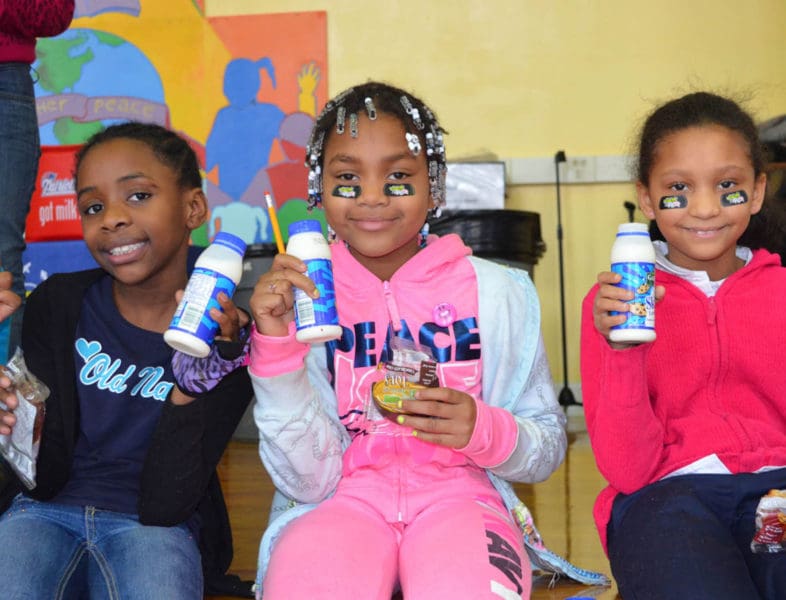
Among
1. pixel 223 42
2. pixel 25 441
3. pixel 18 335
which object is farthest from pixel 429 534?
pixel 223 42

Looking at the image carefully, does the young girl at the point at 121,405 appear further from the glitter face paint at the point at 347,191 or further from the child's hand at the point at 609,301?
the child's hand at the point at 609,301

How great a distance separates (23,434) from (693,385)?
1229mm

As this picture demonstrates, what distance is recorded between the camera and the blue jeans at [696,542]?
143cm

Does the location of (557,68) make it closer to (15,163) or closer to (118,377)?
(15,163)

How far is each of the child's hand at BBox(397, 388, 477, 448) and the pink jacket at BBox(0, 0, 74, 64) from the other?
140cm

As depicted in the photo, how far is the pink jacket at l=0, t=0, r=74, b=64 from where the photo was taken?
2.22 metres

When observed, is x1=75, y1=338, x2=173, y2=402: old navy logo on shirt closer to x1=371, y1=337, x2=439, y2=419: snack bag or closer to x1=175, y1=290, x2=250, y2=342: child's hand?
x1=175, y1=290, x2=250, y2=342: child's hand

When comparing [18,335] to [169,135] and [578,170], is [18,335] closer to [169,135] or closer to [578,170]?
[169,135]

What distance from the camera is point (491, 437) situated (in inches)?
64.0

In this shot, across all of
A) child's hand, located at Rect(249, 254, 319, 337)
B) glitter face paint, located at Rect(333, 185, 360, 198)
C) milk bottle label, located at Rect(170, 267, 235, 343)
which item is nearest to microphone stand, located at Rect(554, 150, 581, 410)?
glitter face paint, located at Rect(333, 185, 360, 198)

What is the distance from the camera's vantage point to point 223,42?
5387 millimetres

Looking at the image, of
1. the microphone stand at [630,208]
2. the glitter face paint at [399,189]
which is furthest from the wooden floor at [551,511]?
the microphone stand at [630,208]

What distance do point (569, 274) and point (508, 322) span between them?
140 inches

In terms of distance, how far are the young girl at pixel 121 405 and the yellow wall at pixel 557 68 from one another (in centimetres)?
348
